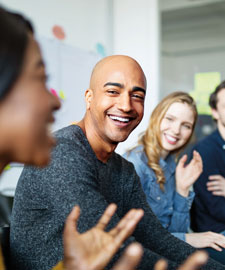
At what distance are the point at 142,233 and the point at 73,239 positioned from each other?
2.08ft

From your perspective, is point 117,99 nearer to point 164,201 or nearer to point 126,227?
point 126,227

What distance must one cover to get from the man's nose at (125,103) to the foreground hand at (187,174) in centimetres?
71

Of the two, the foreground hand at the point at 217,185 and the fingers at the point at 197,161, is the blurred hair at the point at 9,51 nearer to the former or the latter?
the fingers at the point at 197,161

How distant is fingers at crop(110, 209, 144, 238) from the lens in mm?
589

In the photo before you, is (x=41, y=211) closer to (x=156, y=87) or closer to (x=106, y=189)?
(x=106, y=189)

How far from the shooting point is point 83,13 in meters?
2.91

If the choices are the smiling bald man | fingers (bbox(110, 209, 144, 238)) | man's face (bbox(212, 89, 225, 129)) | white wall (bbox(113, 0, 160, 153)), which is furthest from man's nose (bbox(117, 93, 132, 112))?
white wall (bbox(113, 0, 160, 153))

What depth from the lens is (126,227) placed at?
0.60 m

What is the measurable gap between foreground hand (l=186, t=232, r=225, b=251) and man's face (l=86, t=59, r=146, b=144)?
0.67 m

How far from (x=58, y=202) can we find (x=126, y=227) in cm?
31

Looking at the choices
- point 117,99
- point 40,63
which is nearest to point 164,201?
point 117,99

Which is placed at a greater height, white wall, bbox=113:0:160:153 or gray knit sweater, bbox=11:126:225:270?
white wall, bbox=113:0:160:153

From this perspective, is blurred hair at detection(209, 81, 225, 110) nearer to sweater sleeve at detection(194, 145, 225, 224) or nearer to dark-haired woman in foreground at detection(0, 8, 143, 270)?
sweater sleeve at detection(194, 145, 225, 224)

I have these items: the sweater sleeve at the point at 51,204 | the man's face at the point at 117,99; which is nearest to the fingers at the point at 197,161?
the man's face at the point at 117,99
